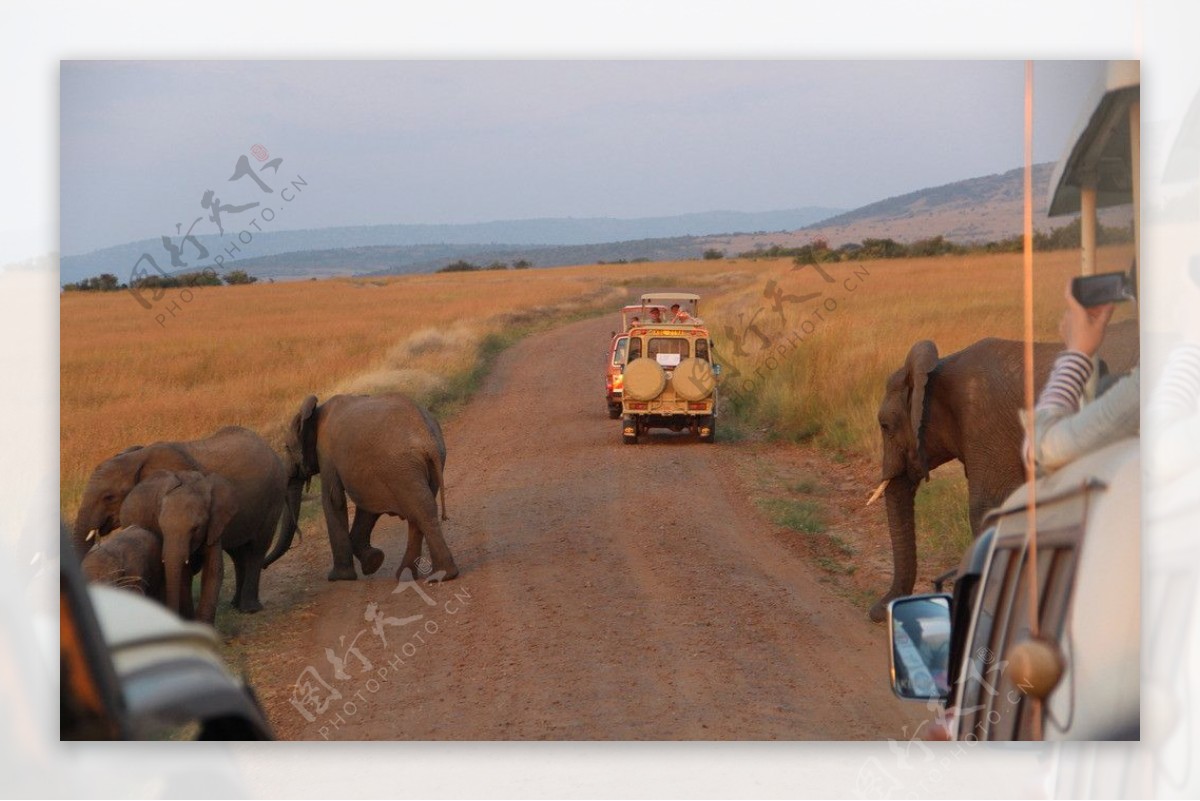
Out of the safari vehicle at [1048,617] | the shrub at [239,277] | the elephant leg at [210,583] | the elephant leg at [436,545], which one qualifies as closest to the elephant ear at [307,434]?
the shrub at [239,277]

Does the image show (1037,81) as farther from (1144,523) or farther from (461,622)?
→ (461,622)

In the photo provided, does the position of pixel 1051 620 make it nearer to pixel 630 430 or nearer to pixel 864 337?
pixel 630 430

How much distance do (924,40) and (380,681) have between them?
4.43 meters

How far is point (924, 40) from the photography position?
6719 millimetres

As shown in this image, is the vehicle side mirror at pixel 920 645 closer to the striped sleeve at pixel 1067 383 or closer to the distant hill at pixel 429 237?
the striped sleeve at pixel 1067 383

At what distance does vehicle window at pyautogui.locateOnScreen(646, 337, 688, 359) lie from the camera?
17109 mm

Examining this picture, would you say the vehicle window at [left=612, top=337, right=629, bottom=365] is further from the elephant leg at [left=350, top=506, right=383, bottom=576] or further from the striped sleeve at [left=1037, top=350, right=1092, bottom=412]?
the striped sleeve at [left=1037, top=350, right=1092, bottom=412]

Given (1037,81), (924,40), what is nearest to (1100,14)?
(1037,81)

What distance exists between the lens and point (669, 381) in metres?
15.8

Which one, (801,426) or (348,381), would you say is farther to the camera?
(348,381)

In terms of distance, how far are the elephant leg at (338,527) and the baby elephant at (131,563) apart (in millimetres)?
2028

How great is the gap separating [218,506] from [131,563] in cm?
82

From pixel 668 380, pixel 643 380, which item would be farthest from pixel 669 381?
pixel 643 380

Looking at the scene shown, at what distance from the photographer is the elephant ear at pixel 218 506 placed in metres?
8.50
